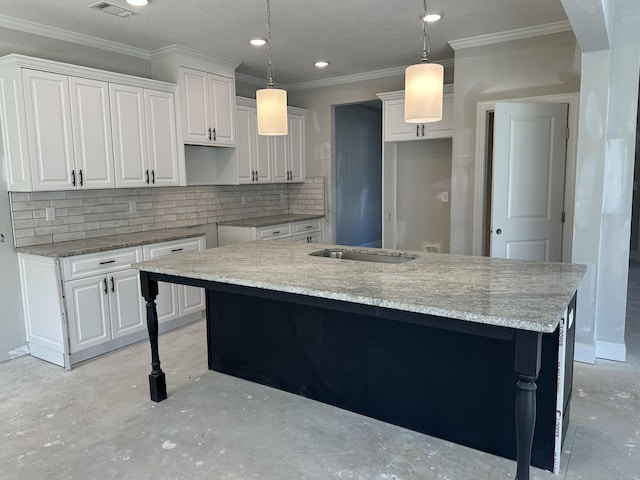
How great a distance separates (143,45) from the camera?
4.18m

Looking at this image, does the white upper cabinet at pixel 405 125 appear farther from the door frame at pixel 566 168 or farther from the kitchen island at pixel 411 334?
the kitchen island at pixel 411 334

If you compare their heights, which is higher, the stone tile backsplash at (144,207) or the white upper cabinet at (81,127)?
the white upper cabinet at (81,127)

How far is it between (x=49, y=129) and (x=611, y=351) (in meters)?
4.47

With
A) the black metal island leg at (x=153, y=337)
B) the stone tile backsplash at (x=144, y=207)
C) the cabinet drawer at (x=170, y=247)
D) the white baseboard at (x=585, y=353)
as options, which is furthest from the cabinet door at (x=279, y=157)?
the white baseboard at (x=585, y=353)

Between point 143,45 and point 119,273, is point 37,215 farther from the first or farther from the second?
point 143,45

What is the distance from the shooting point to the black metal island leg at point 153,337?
9.23 ft

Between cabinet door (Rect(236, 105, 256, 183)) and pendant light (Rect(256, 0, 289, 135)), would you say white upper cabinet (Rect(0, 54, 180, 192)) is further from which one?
pendant light (Rect(256, 0, 289, 135))

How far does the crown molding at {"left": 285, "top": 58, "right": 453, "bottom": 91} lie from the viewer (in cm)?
521

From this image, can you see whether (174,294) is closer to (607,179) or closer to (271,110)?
(271,110)

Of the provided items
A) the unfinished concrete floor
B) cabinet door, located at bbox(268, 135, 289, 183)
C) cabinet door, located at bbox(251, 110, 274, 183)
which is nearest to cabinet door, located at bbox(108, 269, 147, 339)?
the unfinished concrete floor

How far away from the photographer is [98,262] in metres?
3.55

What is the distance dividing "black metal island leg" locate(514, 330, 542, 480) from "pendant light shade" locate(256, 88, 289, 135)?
176 centimetres

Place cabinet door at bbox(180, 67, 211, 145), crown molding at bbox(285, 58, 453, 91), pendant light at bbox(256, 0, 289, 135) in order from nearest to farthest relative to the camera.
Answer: pendant light at bbox(256, 0, 289, 135), cabinet door at bbox(180, 67, 211, 145), crown molding at bbox(285, 58, 453, 91)

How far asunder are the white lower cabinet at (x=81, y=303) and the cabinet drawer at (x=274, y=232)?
1.33m
